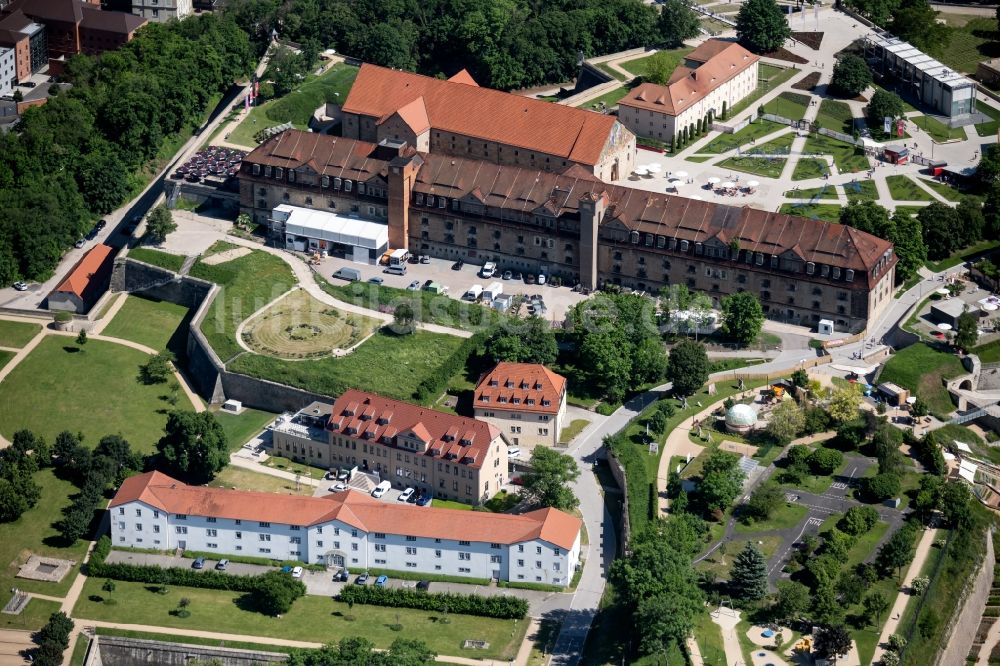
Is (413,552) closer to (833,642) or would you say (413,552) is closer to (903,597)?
(833,642)

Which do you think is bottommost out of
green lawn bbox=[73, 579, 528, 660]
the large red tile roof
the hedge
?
green lawn bbox=[73, 579, 528, 660]

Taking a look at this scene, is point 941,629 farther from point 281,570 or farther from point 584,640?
point 281,570

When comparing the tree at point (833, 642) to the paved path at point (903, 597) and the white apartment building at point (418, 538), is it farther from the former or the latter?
the white apartment building at point (418, 538)

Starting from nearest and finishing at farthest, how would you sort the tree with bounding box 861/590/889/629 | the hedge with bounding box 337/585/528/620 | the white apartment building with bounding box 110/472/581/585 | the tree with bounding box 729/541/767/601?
the tree with bounding box 861/590/889/629 → the tree with bounding box 729/541/767/601 → the hedge with bounding box 337/585/528/620 → the white apartment building with bounding box 110/472/581/585

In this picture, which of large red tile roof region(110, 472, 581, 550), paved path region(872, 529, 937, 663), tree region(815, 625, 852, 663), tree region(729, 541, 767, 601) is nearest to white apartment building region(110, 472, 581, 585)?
large red tile roof region(110, 472, 581, 550)

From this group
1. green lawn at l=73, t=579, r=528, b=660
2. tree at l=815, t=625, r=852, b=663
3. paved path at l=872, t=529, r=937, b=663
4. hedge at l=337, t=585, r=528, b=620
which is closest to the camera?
tree at l=815, t=625, r=852, b=663

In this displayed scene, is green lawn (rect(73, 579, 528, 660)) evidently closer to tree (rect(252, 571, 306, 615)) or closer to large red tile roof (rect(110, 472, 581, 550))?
tree (rect(252, 571, 306, 615))
